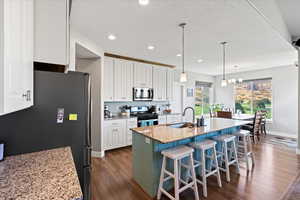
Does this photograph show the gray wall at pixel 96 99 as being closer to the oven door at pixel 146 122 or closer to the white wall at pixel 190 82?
the oven door at pixel 146 122

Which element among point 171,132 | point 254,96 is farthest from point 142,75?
point 254,96

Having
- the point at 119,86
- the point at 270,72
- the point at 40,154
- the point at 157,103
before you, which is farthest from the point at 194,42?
the point at 270,72

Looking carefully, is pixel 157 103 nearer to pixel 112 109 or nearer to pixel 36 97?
pixel 112 109

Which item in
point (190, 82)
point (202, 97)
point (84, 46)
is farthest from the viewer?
point (202, 97)

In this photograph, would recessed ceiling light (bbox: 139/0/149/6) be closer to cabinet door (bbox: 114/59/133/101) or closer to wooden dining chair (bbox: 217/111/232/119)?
cabinet door (bbox: 114/59/133/101)

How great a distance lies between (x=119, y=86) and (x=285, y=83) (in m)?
6.03

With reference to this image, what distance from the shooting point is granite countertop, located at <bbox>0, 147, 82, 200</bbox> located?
28.9 inches

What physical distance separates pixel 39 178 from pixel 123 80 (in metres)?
3.40

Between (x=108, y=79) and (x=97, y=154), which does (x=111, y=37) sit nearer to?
(x=108, y=79)

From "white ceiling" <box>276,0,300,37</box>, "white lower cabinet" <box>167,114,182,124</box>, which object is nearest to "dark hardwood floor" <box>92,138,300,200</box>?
"white lower cabinet" <box>167,114,182,124</box>

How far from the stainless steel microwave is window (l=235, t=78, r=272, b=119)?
4.52m

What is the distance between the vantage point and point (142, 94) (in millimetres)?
4543

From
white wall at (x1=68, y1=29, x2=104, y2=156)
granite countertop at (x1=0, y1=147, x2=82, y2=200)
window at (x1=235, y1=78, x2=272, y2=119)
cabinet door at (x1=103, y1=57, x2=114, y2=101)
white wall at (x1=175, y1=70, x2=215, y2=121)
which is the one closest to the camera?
granite countertop at (x1=0, y1=147, x2=82, y2=200)

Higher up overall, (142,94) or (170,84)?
(170,84)
